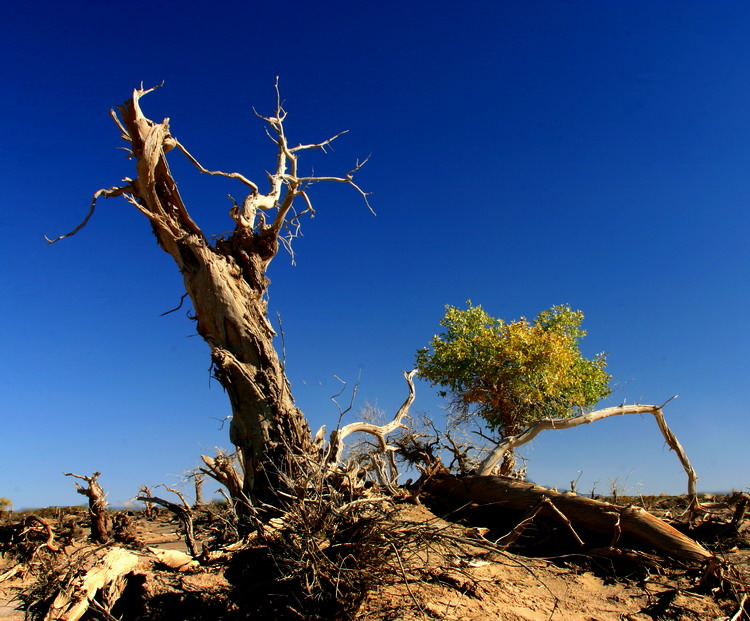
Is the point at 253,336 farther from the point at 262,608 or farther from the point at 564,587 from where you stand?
the point at 564,587

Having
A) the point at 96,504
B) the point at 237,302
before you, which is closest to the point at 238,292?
the point at 237,302


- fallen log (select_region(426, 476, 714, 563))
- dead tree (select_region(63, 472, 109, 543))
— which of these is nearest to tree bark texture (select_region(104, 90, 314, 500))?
fallen log (select_region(426, 476, 714, 563))

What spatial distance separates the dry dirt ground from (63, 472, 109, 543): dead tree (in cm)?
247

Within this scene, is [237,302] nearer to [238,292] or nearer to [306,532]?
[238,292]

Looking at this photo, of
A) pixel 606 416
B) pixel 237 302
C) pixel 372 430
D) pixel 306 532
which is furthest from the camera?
pixel 606 416

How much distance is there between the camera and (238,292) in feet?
23.6

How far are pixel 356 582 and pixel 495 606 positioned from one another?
146 centimetres

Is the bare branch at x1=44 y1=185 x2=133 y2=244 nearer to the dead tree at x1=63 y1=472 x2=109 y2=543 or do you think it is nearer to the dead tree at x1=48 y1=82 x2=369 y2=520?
the dead tree at x1=48 y1=82 x2=369 y2=520

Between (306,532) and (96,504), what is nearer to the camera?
(306,532)

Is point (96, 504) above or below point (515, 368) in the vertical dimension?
below

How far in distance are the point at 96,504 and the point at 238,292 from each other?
508 centimetres

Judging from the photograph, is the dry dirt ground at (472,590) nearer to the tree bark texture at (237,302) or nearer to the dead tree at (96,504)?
the tree bark texture at (237,302)

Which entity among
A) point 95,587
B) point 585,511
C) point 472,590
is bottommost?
point 95,587

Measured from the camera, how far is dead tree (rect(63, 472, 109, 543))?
9.27 meters
